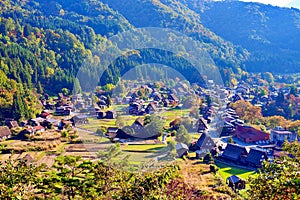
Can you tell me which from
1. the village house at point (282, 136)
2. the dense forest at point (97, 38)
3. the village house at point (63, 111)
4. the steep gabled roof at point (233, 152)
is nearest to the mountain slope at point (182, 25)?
the dense forest at point (97, 38)

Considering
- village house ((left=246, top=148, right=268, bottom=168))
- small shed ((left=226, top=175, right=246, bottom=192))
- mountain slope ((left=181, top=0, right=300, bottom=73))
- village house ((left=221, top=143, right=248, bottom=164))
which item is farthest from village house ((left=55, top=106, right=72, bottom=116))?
mountain slope ((left=181, top=0, right=300, bottom=73))

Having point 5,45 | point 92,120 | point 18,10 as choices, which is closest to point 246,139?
point 92,120

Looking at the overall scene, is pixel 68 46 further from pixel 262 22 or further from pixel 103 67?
pixel 262 22

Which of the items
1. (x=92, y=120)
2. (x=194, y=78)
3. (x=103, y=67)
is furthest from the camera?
(x=194, y=78)

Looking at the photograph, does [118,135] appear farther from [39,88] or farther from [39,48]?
[39,48]

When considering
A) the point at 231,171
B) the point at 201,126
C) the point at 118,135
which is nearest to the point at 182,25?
the point at 201,126

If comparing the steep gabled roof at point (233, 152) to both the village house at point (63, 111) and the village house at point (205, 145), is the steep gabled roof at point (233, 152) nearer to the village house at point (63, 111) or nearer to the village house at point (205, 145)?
the village house at point (205, 145)

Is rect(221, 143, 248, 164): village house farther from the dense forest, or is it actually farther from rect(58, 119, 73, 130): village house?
the dense forest

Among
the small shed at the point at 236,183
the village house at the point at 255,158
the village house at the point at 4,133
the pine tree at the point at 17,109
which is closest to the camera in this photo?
the small shed at the point at 236,183

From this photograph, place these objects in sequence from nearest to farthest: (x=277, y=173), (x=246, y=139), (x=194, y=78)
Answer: (x=277, y=173), (x=246, y=139), (x=194, y=78)

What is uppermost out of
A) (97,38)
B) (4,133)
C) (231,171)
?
(97,38)

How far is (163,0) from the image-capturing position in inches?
2606

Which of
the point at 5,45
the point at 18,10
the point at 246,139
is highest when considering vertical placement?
the point at 18,10

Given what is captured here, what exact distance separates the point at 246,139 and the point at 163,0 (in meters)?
55.4
